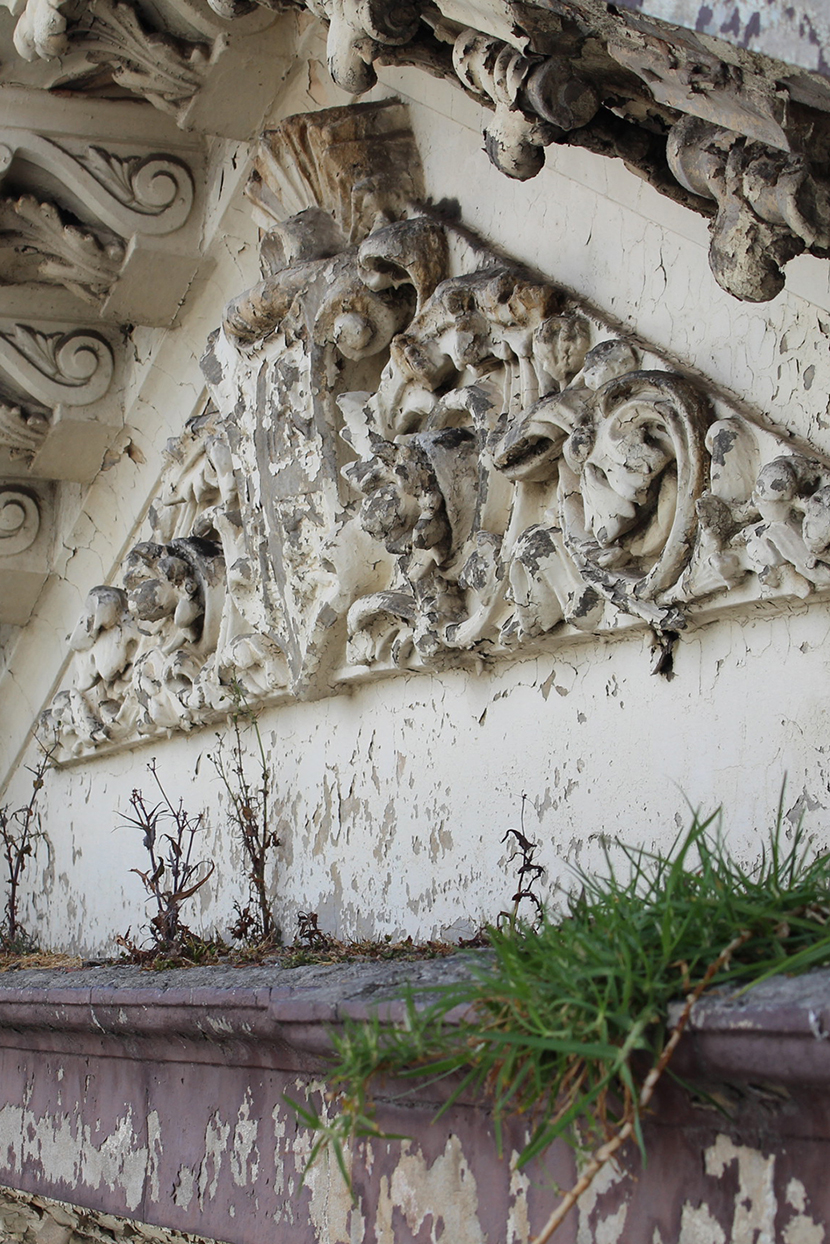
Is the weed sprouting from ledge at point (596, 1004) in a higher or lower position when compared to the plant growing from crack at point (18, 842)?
lower

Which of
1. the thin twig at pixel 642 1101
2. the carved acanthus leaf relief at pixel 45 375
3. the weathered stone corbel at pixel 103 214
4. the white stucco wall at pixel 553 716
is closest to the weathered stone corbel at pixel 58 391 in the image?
the carved acanthus leaf relief at pixel 45 375

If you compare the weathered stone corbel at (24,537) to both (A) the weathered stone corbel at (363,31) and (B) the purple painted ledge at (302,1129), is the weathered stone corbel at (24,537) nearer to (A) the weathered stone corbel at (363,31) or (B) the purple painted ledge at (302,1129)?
(B) the purple painted ledge at (302,1129)

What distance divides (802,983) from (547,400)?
3.50 feet

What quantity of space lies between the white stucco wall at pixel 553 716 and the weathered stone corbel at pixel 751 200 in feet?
1.21

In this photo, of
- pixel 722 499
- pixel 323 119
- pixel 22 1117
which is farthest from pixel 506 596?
pixel 22 1117

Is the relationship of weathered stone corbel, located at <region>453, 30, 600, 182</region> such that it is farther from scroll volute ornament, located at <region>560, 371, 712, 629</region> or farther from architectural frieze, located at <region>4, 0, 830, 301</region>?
scroll volute ornament, located at <region>560, 371, 712, 629</region>

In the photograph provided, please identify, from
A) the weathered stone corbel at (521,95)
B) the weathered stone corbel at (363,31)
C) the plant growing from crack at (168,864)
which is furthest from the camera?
the plant growing from crack at (168,864)

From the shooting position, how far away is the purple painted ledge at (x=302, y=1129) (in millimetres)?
1099

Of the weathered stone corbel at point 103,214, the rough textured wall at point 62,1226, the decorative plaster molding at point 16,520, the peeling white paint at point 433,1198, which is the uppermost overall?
the weathered stone corbel at point 103,214

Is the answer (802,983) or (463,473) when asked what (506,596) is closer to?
(463,473)

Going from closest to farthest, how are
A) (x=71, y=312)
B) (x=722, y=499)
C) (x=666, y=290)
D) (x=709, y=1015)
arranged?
1. (x=709, y=1015)
2. (x=722, y=499)
3. (x=666, y=290)
4. (x=71, y=312)

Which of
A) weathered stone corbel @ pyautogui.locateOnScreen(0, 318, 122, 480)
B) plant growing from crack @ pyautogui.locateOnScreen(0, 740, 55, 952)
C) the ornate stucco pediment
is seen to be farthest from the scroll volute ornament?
plant growing from crack @ pyautogui.locateOnScreen(0, 740, 55, 952)

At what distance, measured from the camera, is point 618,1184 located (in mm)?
1239

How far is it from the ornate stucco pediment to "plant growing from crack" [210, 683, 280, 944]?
3.9 inches
